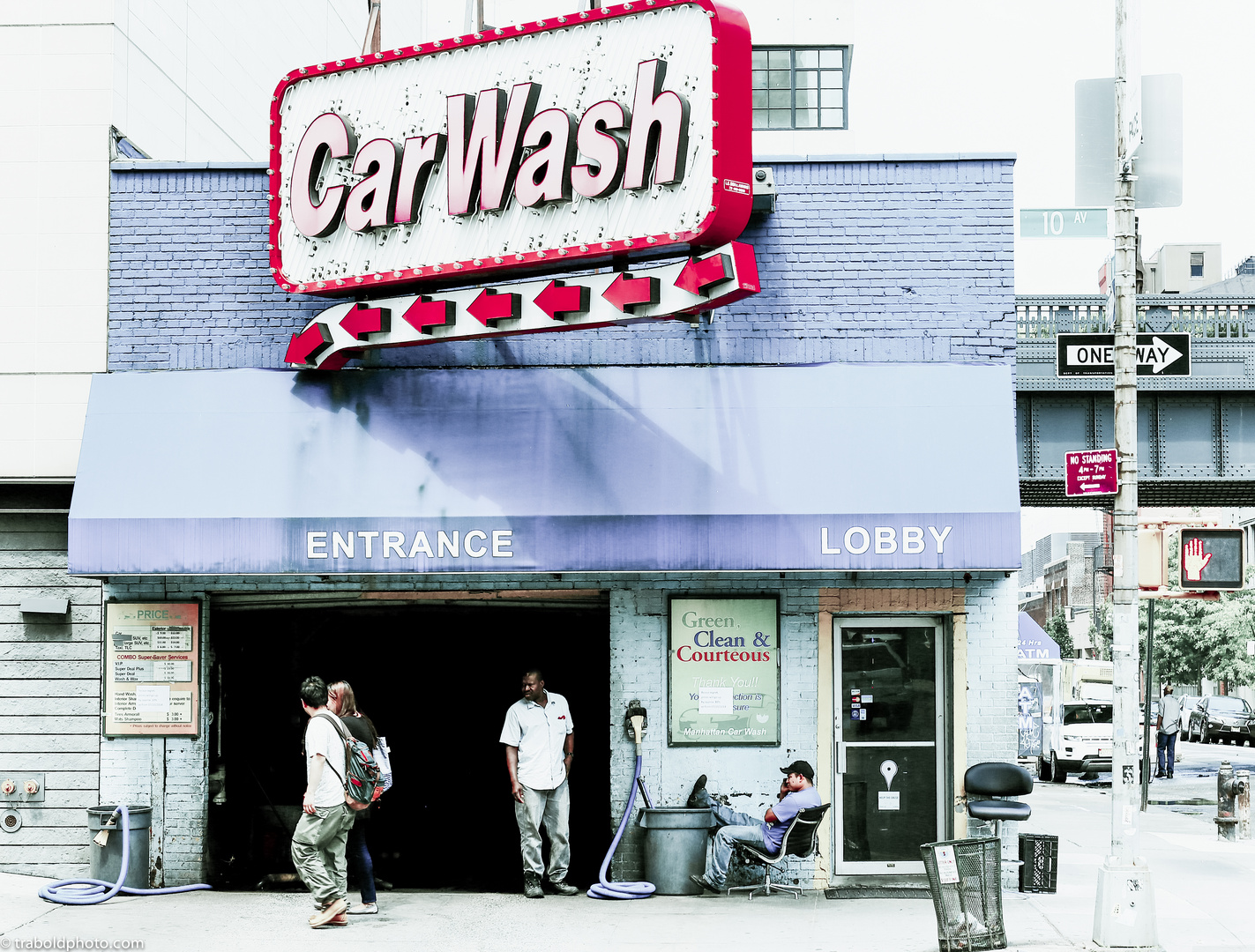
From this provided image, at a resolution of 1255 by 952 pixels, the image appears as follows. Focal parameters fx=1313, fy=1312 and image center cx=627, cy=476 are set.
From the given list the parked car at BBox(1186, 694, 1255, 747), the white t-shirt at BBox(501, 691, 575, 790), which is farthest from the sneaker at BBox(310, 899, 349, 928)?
the parked car at BBox(1186, 694, 1255, 747)

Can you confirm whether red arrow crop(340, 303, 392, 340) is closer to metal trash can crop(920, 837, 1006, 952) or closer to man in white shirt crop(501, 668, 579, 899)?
man in white shirt crop(501, 668, 579, 899)

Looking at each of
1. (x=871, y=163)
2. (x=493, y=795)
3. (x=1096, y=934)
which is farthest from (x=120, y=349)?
(x=1096, y=934)

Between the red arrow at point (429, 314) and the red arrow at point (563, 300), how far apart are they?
2.62 ft

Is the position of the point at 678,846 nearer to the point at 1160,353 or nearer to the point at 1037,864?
the point at 1037,864

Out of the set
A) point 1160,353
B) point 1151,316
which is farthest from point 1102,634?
point 1160,353

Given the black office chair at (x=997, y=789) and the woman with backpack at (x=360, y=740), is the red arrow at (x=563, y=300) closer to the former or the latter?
the woman with backpack at (x=360, y=740)

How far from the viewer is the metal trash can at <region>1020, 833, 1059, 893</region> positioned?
36.1 ft

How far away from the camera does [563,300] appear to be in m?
9.96

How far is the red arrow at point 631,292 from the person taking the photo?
9.59m

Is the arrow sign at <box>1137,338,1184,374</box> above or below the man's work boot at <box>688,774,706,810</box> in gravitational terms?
above

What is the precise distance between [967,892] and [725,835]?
2269mm

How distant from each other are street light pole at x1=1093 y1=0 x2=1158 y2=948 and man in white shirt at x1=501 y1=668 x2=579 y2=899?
4.27 metres

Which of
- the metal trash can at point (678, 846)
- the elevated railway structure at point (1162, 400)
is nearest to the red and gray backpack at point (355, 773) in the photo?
the metal trash can at point (678, 846)

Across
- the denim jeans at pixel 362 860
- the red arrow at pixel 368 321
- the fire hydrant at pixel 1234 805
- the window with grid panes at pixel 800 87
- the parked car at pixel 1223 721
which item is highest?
the window with grid panes at pixel 800 87
